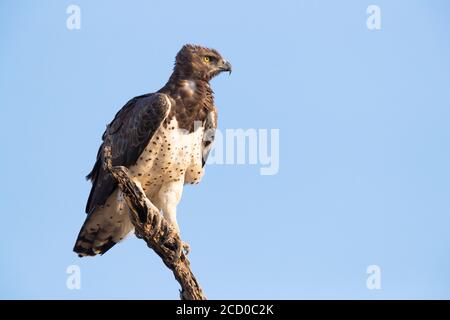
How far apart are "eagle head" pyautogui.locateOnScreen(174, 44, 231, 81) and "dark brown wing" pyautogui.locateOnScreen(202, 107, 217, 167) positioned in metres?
0.68

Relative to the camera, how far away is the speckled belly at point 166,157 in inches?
585

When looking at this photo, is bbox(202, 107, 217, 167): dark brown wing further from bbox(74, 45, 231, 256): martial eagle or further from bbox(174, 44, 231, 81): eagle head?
bbox(174, 44, 231, 81): eagle head

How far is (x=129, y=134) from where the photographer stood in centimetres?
1513

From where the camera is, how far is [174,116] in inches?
591

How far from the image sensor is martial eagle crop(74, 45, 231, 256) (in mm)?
14891

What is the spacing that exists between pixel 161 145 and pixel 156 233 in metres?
2.16

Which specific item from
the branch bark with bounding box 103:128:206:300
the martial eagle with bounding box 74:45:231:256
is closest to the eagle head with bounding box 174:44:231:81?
the martial eagle with bounding box 74:45:231:256

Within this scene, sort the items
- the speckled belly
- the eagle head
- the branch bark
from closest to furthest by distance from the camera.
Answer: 1. the branch bark
2. the speckled belly
3. the eagle head

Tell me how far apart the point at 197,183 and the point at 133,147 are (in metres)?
1.42

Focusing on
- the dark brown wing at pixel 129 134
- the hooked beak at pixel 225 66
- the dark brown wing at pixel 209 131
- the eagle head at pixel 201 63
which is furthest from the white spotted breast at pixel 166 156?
the hooked beak at pixel 225 66

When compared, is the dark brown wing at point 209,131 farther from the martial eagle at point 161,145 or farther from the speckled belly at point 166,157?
the speckled belly at point 166,157

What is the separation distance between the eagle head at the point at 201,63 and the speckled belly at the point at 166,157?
3.53ft
